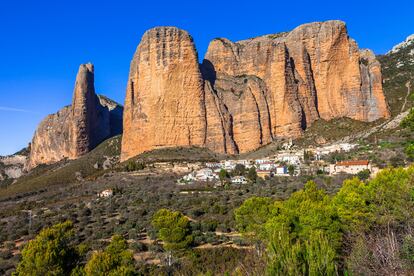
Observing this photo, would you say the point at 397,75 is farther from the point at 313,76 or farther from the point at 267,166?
the point at 267,166

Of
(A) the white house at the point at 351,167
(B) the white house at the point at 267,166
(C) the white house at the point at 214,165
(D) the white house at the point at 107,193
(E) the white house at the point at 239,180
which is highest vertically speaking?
(C) the white house at the point at 214,165

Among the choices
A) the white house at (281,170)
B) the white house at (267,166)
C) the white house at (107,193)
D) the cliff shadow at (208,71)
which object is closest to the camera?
the white house at (107,193)

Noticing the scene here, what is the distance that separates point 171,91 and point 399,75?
49.1 m

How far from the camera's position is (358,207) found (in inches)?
786

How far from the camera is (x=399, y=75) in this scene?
87.2 meters

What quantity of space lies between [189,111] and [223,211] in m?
42.8

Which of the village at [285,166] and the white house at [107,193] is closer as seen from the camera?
the white house at [107,193]

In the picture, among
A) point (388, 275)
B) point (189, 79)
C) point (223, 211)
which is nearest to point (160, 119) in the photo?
point (189, 79)

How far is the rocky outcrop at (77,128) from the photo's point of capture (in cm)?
10400

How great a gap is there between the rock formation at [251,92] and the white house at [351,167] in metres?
22.2

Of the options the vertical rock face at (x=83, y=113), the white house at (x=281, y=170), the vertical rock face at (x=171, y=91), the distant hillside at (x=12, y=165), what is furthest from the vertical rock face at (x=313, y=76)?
the distant hillside at (x=12, y=165)

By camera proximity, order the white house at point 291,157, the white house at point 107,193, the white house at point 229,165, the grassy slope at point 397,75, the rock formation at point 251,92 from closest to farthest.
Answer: the white house at point 107,193 < the white house at point 229,165 < the white house at point 291,157 < the rock formation at point 251,92 < the grassy slope at point 397,75

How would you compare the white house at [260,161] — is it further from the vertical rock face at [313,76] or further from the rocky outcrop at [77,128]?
the rocky outcrop at [77,128]

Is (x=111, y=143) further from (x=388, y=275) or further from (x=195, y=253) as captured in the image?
(x=388, y=275)
